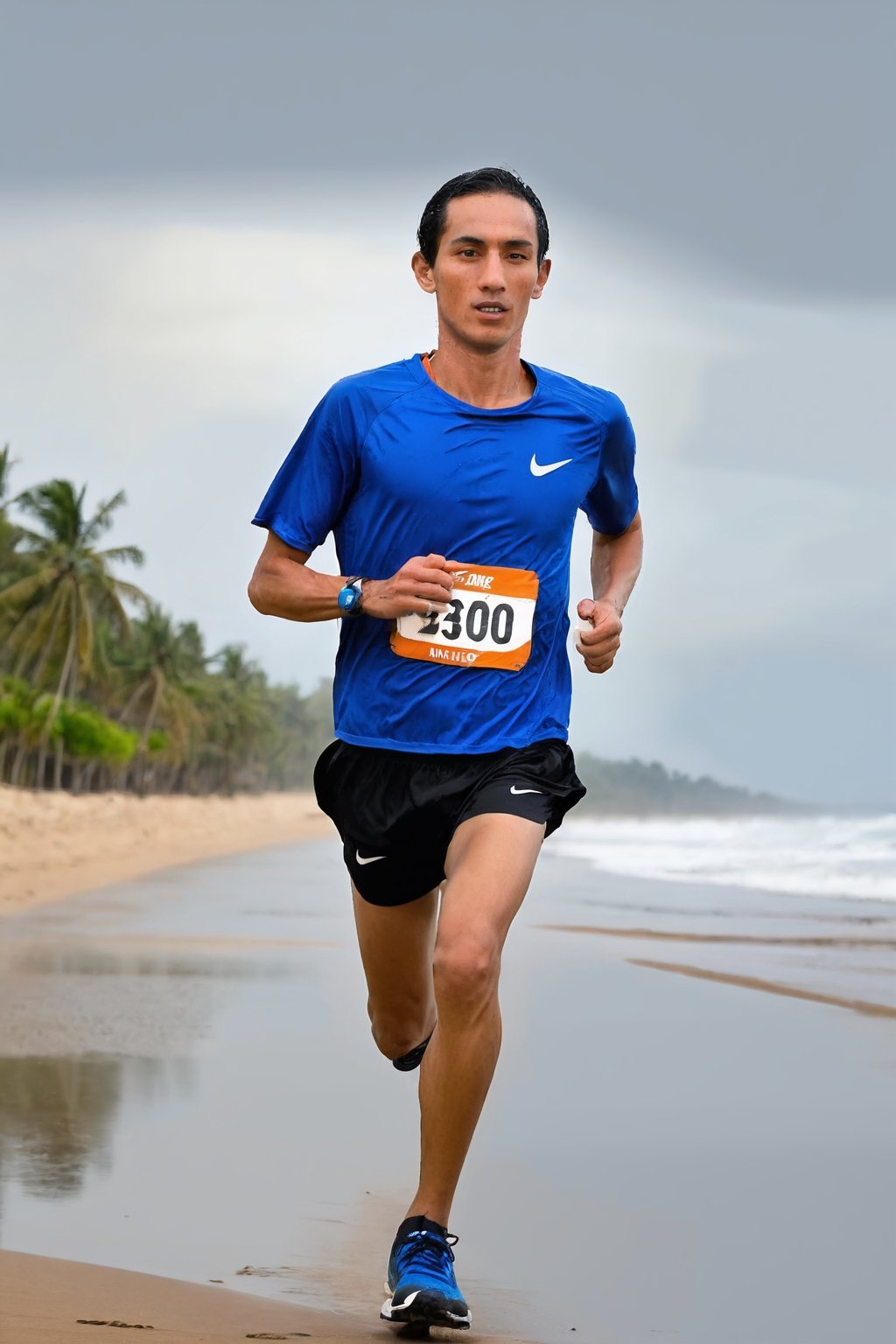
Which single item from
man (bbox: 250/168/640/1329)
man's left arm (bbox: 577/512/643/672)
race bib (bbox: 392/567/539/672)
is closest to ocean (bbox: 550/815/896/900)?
man's left arm (bbox: 577/512/643/672)

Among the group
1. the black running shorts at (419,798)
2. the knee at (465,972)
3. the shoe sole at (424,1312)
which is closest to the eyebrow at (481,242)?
the black running shorts at (419,798)

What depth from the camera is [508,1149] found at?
4461 mm

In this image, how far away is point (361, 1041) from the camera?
620cm

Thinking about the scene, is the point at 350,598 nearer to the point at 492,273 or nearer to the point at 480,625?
the point at 480,625

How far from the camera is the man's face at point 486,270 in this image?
10.9ft

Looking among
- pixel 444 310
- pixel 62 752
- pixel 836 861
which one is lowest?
pixel 444 310

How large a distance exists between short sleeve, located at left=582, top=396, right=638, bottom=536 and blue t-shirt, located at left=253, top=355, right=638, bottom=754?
0.11m

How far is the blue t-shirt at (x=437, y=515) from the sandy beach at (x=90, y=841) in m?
10.5

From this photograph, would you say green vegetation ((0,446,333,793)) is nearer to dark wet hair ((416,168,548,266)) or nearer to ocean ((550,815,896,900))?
ocean ((550,815,896,900))

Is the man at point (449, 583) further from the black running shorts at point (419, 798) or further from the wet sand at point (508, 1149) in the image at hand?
the wet sand at point (508, 1149)

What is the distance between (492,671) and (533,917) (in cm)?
1110

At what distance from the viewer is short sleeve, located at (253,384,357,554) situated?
10.9 feet

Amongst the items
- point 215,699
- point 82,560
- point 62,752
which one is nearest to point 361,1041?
point 82,560

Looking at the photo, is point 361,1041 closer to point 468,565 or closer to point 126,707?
point 468,565
